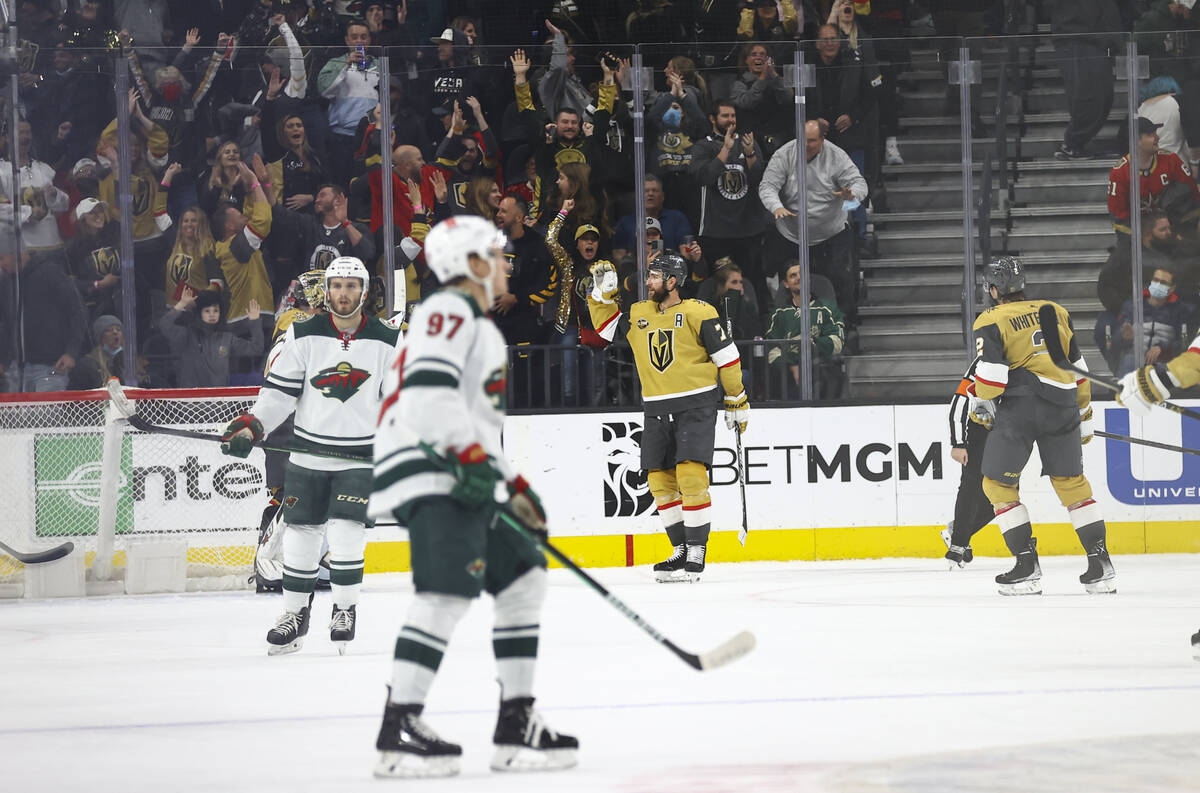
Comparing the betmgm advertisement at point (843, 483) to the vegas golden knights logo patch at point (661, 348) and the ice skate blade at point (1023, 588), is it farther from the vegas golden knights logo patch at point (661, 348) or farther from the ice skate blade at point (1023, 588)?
the ice skate blade at point (1023, 588)

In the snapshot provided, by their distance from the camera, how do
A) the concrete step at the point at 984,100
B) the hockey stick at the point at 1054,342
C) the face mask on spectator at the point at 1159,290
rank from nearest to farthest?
the hockey stick at the point at 1054,342
the face mask on spectator at the point at 1159,290
the concrete step at the point at 984,100

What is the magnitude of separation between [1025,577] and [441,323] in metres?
4.45

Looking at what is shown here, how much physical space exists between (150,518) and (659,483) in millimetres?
2783

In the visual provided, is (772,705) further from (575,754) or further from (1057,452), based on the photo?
(1057,452)

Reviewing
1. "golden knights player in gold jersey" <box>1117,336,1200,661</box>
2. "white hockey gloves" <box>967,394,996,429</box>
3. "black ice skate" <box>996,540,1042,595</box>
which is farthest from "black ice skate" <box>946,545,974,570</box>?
"golden knights player in gold jersey" <box>1117,336,1200,661</box>

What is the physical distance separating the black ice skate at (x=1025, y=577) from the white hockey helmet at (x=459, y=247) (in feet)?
14.0

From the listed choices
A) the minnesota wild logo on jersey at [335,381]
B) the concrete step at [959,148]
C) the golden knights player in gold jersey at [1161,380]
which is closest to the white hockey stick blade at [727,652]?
the golden knights player in gold jersey at [1161,380]

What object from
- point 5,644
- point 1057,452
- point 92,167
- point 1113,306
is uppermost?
point 92,167

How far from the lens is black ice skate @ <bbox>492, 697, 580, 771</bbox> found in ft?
11.2

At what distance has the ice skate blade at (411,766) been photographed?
3.34 metres

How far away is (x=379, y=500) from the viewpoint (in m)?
3.50

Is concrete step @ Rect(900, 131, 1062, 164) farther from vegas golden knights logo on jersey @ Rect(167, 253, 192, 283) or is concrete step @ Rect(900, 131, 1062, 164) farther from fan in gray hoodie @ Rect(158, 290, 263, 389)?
vegas golden knights logo on jersey @ Rect(167, 253, 192, 283)

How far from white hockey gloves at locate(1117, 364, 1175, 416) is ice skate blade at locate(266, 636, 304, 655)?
3195 mm

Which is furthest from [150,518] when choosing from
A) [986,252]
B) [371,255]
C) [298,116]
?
[986,252]
